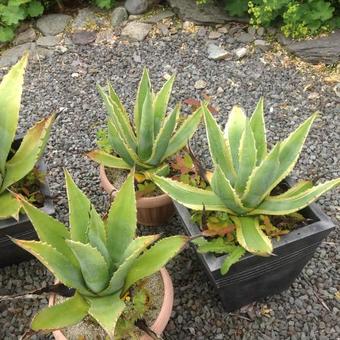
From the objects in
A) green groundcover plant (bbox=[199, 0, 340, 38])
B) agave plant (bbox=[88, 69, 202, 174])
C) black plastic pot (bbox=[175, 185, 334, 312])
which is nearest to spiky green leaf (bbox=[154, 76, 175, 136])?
agave plant (bbox=[88, 69, 202, 174])

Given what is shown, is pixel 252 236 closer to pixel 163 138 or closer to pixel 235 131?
pixel 235 131

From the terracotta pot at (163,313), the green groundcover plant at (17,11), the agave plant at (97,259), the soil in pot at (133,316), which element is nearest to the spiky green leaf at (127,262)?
the agave plant at (97,259)

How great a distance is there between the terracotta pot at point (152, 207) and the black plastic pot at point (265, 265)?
0.29 metres

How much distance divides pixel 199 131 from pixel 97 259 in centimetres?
171

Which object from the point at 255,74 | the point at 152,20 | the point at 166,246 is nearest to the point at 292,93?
the point at 255,74

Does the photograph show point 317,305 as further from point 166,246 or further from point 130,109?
point 130,109

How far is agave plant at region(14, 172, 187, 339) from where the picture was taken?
162cm

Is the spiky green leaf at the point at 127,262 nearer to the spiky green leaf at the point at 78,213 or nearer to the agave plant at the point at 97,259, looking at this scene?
the agave plant at the point at 97,259

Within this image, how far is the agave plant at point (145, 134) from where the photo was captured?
87.6 inches

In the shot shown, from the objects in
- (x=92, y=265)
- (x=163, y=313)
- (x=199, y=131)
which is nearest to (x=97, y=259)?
(x=92, y=265)

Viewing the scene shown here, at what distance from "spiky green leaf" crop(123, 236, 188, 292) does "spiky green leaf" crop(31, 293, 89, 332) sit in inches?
6.9

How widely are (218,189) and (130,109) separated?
1.62 m

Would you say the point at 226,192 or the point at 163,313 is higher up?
the point at 226,192

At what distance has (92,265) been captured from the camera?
62.4 inches
